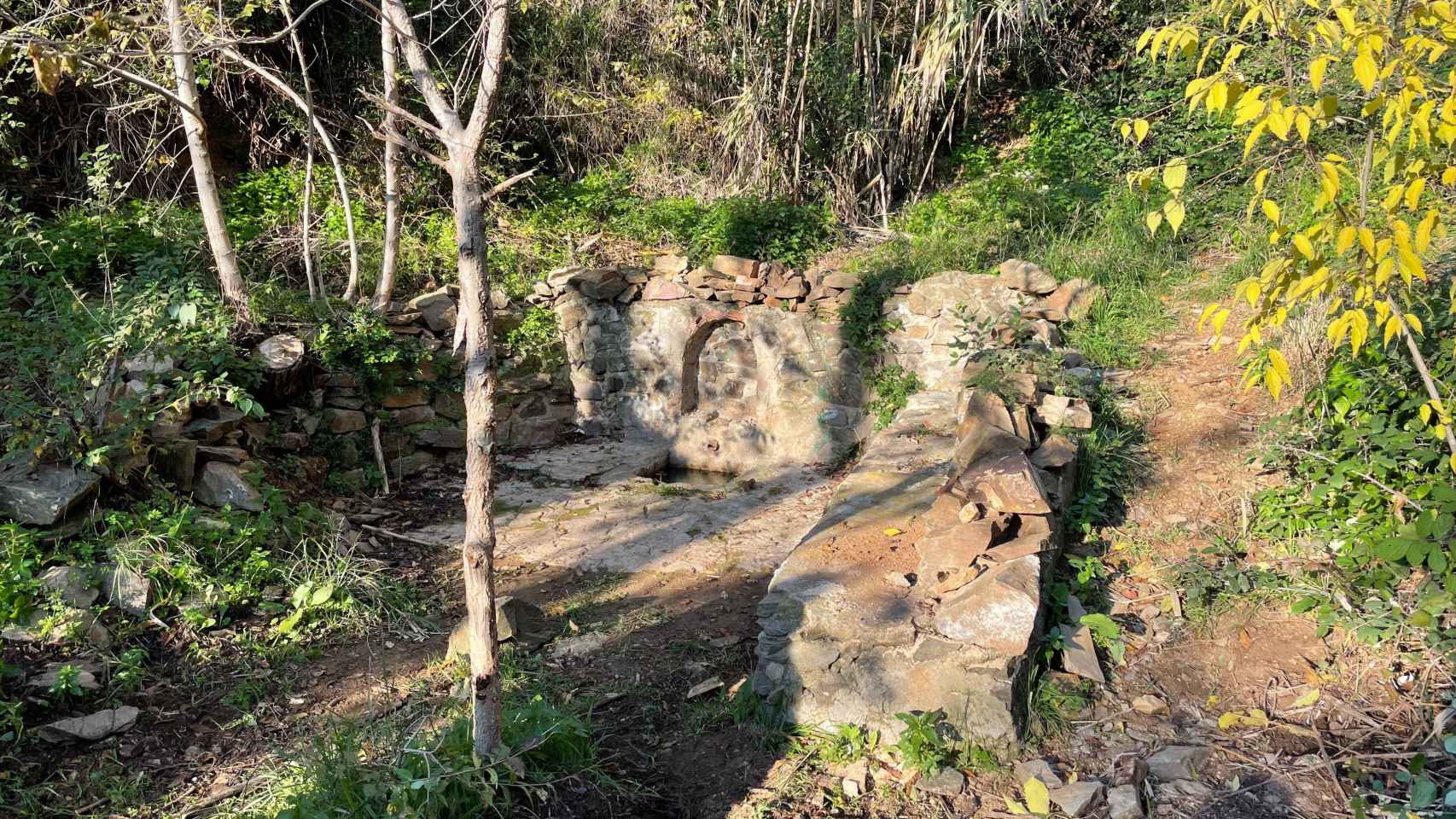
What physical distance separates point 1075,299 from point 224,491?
5281 millimetres

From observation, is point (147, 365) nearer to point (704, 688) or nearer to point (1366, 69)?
point (704, 688)

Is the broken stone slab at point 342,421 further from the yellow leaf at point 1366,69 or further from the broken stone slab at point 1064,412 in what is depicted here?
the yellow leaf at point 1366,69

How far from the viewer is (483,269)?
2.67 metres

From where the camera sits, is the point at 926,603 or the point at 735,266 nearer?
the point at 926,603

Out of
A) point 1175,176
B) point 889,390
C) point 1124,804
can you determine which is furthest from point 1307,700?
point 889,390

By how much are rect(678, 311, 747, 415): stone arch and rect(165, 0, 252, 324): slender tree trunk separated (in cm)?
322

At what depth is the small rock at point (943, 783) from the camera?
114 inches

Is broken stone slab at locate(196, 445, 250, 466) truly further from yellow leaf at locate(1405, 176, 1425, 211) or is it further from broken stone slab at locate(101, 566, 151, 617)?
yellow leaf at locate(1405, 176, 1425, 211)

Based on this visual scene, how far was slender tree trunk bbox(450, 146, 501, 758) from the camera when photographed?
264 cm

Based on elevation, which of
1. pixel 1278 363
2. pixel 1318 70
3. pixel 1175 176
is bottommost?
pixel 1278 363

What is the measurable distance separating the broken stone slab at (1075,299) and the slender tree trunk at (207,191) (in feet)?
17.5

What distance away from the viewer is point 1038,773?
292 cm

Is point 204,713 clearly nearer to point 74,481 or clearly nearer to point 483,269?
point 74,481

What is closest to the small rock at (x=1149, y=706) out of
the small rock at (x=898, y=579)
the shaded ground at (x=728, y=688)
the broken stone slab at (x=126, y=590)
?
the shaded ground at (x=728, y=688)
